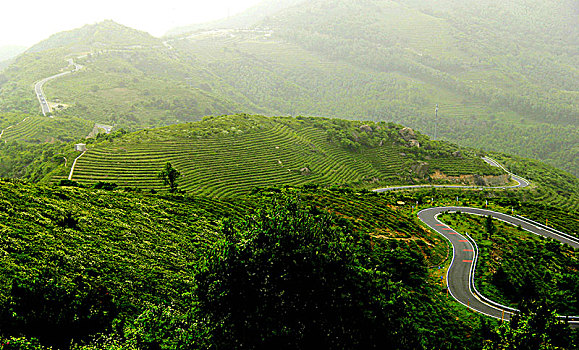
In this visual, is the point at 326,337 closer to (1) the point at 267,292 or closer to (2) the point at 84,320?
(1) the point at 267,292

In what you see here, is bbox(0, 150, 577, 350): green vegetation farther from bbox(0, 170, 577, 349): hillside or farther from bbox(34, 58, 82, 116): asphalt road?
bbox(34, 58, 82, 116): asphalt road

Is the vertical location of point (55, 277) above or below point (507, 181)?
above

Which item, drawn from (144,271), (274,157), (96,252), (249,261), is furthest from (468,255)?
(274,157)

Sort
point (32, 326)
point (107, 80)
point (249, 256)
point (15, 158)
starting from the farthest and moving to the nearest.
Answer: point (107, 80) < point (15, 158) < point (249, 256) < point (32, 326)

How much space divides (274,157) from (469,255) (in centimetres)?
5640

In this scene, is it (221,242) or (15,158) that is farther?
(15,158)

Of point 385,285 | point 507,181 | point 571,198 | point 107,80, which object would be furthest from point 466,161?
point 107,80

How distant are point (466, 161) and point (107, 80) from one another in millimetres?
176961

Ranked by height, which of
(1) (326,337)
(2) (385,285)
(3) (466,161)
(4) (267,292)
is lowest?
(3) (466,161)

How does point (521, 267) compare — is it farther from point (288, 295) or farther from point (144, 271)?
point (144, 271)

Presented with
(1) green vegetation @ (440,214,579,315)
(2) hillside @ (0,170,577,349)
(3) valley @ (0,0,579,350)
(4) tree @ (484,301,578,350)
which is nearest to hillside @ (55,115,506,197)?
(3) valley @ (0,0,579,350)

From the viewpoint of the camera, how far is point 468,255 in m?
42.5

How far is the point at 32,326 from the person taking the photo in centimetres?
1650

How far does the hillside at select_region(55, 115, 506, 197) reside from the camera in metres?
69.3
